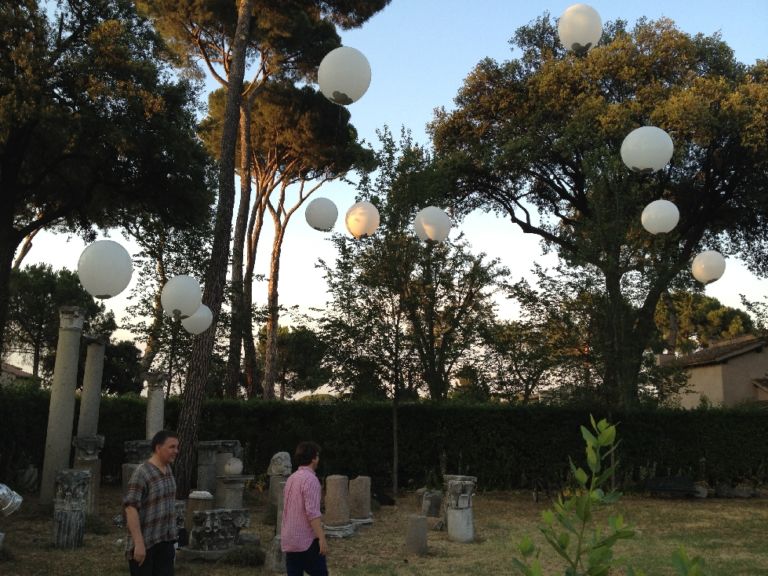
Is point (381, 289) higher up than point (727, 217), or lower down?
lower down

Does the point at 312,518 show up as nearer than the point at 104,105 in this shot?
Yes

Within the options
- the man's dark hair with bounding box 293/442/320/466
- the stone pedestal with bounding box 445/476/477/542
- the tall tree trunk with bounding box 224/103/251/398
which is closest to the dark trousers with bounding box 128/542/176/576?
the man's dark hair with bounding box 293/442/320/466

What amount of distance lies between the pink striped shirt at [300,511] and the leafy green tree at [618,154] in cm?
1151

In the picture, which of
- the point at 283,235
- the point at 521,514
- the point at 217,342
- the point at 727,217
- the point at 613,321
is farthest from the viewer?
the point at 283,235

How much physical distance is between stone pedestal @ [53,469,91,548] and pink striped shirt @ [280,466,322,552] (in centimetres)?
483

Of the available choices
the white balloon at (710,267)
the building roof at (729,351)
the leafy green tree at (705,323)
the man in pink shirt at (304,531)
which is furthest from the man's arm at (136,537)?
the leafy green tree at (705,323)

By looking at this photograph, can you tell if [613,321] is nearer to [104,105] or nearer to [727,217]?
[727,217]

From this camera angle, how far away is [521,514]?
13.4m

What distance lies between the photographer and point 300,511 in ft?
17.3

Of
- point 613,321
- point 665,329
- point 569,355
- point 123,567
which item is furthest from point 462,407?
point 665,329

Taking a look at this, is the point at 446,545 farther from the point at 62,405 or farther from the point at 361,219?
the point at 62,405

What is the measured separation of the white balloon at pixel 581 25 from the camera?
8914 millimetres

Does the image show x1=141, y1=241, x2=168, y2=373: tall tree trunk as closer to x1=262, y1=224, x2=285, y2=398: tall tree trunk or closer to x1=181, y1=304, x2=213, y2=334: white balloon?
x1=262, y1=224, x2=285, y2=398: tall tree trunk

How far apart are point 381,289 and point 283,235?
11.9 m
